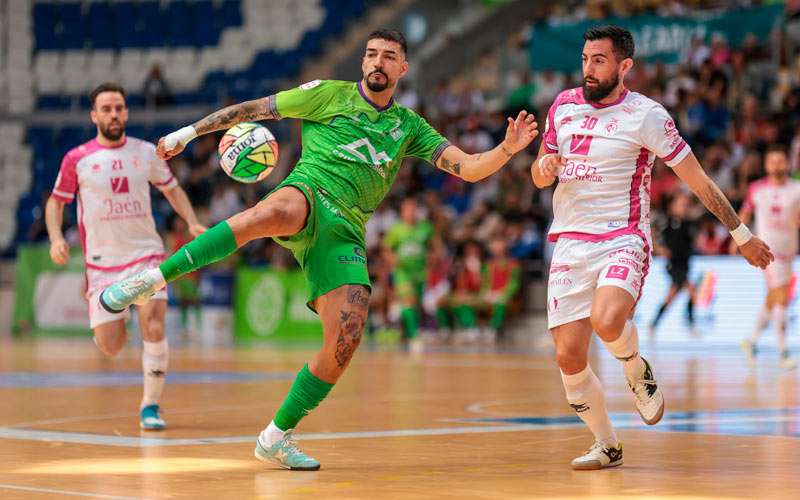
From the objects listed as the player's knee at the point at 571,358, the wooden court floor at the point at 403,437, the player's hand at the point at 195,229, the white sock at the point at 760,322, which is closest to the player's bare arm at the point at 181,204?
the player's hand at the point at 195,229

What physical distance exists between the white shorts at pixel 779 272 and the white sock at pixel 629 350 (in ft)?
31.3

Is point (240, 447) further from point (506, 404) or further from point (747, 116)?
point (747, 116)

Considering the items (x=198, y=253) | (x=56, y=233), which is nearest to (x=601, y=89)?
(x=198, y=253)

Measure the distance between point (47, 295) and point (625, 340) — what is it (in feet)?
72.8

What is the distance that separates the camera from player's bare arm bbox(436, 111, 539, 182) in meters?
7.65

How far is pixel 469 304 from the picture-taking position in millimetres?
24406

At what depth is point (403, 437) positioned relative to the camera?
8.94 m

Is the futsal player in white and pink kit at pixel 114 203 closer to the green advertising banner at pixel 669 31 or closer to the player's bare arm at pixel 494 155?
the player's bare arm at pixel 494 155

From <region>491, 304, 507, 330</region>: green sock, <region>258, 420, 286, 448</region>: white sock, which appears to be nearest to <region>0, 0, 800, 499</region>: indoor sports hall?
<region>258, 420, 286, 448</region>: white sock

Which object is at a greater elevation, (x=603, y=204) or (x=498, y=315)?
(x=603, y=204)

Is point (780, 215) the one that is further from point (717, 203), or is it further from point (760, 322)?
point (717, 203)

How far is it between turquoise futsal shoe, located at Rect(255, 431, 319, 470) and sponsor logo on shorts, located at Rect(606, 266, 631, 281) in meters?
1.91

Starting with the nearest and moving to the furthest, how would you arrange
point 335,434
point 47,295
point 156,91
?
point 335,434 → point 47,295 → point 156,91

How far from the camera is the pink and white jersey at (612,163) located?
7.55m
